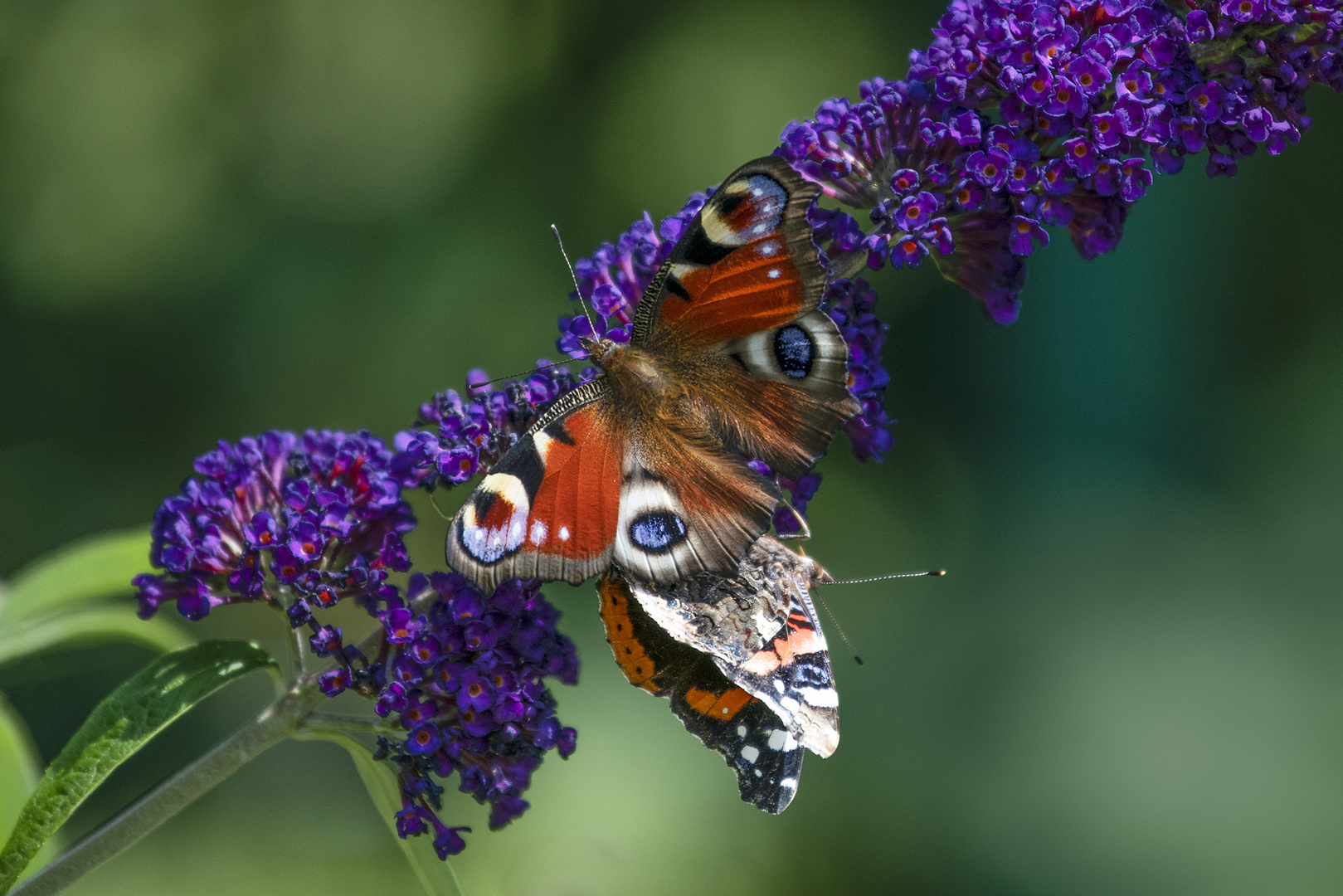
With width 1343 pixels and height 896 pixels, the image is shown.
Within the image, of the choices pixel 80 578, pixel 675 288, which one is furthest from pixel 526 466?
pixel 80 578

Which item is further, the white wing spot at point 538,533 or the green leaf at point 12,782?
the green leaf at point 12,782

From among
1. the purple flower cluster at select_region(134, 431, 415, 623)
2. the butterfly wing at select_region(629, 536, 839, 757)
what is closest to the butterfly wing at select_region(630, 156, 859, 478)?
the butterfly wing at select_region(629, 536, 839, 757)

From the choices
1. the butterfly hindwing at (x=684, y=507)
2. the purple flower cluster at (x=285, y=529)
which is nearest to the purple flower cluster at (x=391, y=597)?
the purple flower cluster at (x=285, y=529)

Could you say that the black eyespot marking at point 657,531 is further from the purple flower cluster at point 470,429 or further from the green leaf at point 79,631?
the green leaf at point 79,631

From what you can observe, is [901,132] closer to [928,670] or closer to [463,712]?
[463,712]

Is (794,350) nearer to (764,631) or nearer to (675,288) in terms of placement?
(675,288)

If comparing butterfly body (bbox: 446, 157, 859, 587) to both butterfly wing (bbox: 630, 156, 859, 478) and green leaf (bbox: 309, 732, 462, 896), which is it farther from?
green leaf (bbox: 309, 732, 462, 896)
